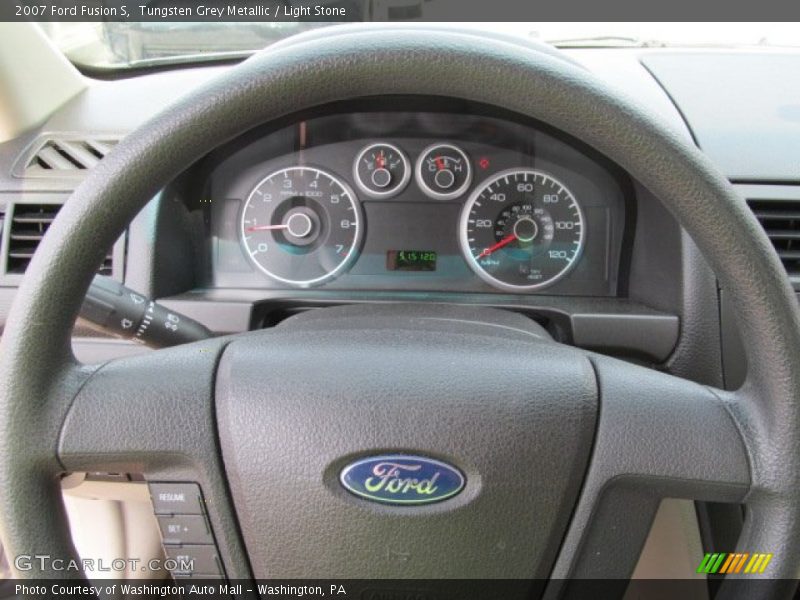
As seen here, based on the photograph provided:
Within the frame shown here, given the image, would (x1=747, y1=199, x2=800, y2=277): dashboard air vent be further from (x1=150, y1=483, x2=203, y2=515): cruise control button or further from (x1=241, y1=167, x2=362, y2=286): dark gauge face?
(x1=150, y1=483, x2=203, y2=515): cruise control button

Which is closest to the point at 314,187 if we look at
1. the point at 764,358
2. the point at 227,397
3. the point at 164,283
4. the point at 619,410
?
the point at 164,283

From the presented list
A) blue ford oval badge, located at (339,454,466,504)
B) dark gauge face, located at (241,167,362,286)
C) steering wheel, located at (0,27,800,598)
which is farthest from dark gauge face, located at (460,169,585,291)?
blue ford oval badge, located at (339,454,466,504)

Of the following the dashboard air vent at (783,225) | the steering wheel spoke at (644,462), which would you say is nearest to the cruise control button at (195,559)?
the steering wheel spoke at (644,462)

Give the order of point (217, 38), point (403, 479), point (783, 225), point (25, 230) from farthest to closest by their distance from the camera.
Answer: point (217, 38) → point (25, 230) → point (783, 225) → point (403, 479)

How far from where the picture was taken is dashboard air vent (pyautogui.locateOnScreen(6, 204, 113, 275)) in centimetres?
163

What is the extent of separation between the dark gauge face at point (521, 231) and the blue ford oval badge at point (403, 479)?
761mm

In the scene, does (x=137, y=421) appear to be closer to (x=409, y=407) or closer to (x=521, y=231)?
(x=409, y=407)

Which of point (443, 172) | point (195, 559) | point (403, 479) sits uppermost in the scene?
point (443, 172)

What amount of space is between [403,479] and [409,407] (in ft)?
0.28

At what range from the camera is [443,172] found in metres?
1.68

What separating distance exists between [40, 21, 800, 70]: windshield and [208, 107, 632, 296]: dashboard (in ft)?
1.53

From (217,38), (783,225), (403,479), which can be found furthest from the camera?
(217,38)

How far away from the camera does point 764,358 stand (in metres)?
0.91

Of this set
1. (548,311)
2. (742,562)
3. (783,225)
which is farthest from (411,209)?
(742,562)
